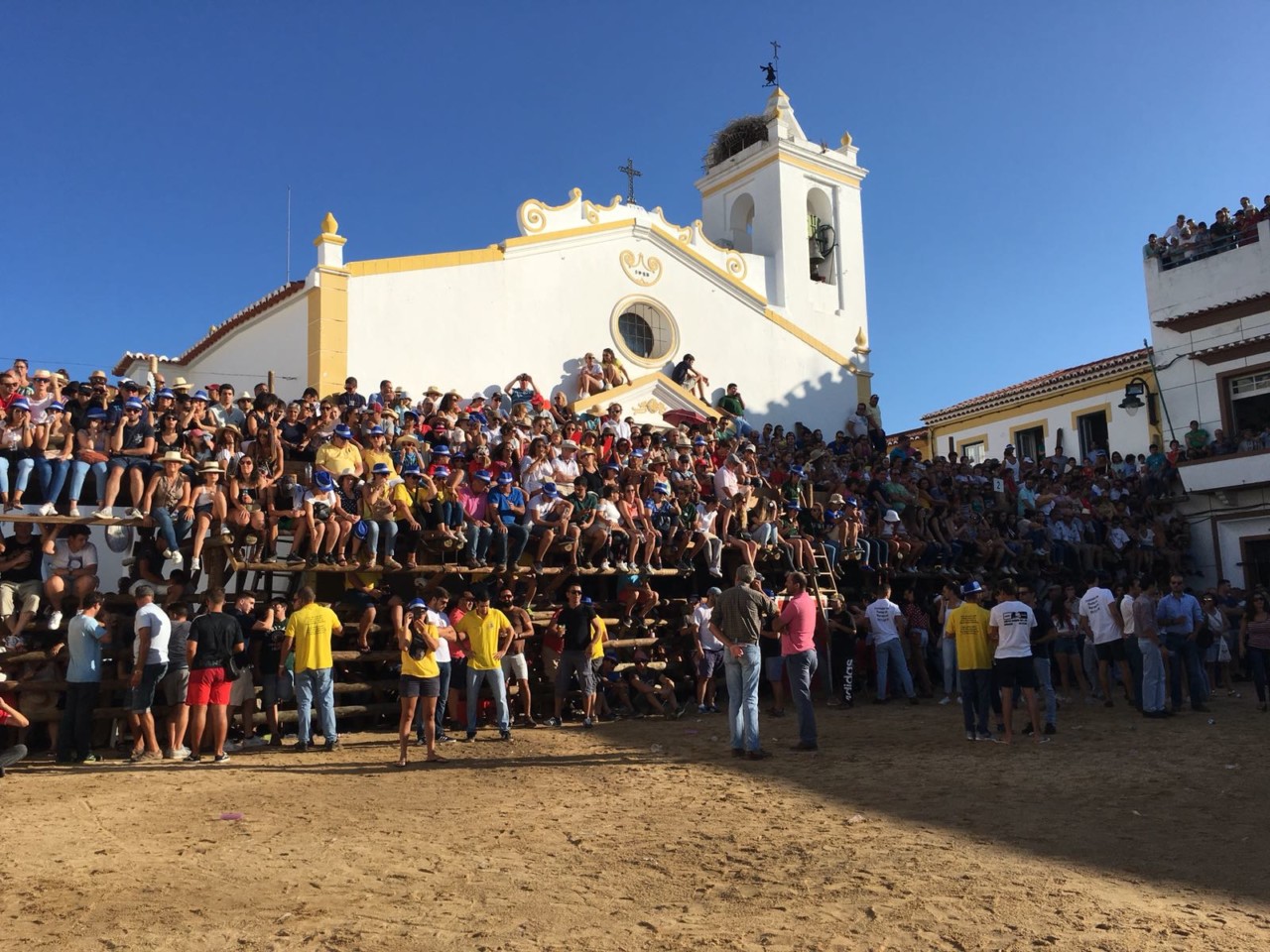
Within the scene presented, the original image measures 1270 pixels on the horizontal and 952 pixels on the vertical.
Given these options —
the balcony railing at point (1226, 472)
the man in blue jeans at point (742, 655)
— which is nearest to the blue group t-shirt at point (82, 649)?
the man in blue jeans at point (742, 655)

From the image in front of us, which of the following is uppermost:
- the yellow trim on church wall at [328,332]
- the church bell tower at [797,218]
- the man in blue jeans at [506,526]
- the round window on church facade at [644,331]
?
the church bell tower at [797,218]

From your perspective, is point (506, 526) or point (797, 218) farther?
point (797, 218)

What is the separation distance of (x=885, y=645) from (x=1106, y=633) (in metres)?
3.06

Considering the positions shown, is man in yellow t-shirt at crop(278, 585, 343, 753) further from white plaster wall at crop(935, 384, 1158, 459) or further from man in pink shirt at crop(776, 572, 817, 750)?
white plaster wall at crop(935, 384, 1158, 459)

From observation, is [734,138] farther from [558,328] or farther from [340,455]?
[340,455]

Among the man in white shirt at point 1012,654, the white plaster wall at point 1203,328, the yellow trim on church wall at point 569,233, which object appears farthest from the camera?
the white plaster wall at point 1203,328

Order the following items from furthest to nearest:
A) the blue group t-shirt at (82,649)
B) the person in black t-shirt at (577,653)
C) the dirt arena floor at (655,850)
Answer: the person in black t-shirt at (577,653)
the blue group t-shirt at (82,649)
the dirt arena floor at (655,850)

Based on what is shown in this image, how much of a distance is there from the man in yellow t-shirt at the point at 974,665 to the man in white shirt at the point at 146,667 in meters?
8.52

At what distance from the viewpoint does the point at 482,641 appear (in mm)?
12305

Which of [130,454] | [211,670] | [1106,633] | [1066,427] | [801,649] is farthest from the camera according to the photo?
[1066,427]

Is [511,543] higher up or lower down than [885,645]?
higher up

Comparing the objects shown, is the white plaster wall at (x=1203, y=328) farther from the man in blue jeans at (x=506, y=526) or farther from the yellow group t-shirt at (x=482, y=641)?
the yellow group t-shirt at (x=482, y=641)

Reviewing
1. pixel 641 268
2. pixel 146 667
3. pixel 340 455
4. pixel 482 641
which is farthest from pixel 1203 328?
pixel 146 667

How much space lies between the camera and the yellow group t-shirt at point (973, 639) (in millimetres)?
12195
